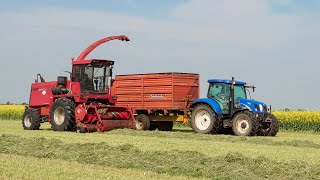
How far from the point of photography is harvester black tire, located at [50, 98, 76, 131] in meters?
20.4

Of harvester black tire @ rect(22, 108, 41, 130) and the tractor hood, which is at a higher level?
the tractor hood

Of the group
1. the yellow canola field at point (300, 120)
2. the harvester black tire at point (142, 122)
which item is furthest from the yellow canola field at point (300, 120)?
the harvester black tire at point (142, 122)

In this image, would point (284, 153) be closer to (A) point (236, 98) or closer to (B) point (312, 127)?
(A) point (236, 98)

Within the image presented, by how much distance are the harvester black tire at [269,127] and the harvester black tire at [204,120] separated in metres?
1.57

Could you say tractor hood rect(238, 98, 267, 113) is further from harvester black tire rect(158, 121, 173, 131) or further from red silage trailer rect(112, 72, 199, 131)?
harvester black tire rect(158, 121, 173, 131)

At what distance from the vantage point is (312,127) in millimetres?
27719

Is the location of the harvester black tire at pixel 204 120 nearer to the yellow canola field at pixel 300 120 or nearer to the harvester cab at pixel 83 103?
the harvester cab at pixel 83 103

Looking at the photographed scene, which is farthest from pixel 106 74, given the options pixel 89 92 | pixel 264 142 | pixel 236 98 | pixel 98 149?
pixel 98 149

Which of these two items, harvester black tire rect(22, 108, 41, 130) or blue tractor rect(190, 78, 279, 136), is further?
harvester black tire rect(22, 108, 41, 130)

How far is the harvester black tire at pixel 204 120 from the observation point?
1992 centimetres

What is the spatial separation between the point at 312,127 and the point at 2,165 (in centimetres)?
2044

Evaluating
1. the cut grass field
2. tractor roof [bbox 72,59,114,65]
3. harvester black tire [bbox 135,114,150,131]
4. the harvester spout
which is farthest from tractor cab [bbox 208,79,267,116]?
the cut grass field

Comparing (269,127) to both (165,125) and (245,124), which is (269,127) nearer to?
(245,124)

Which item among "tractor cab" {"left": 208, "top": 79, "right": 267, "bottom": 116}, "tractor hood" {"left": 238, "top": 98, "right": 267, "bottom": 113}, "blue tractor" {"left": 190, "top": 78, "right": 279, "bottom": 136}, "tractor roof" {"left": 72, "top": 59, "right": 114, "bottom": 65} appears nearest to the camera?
"blue tractor" {"left": 190, "top": 78, "right": 279, "bottom": 136}
